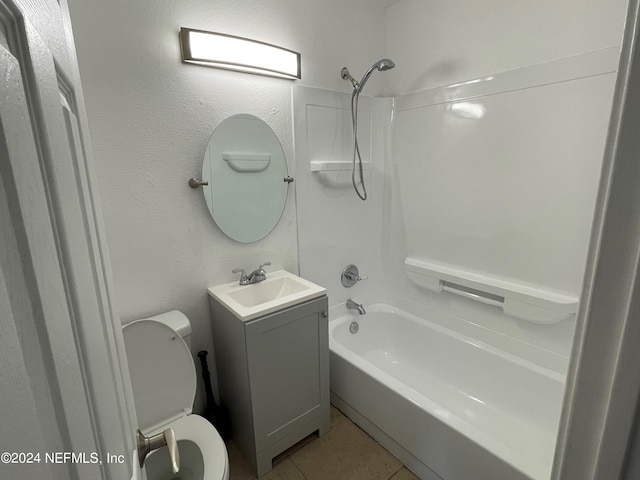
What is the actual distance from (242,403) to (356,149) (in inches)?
64.3

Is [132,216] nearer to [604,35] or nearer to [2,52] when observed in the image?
[2,52]

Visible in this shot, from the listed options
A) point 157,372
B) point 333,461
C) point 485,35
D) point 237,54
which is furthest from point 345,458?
point 485,35

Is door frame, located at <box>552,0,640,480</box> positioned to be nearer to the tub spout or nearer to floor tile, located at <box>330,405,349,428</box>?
floor tile, located at <box>330,405,349,428</box>

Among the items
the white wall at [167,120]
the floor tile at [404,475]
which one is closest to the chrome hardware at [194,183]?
the white wall at [167,120]

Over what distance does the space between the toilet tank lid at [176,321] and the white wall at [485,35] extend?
6.45 ft

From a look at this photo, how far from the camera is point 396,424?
4.92 ft

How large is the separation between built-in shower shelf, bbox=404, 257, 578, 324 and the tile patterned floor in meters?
1.00

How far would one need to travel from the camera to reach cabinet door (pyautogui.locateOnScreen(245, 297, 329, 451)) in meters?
1.35

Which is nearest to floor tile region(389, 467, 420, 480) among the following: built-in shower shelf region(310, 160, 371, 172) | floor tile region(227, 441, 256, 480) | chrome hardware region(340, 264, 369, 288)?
floor tile region(227, 441, 256, 480)

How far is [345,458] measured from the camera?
1.54 meters

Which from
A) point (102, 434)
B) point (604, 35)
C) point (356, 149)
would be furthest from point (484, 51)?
point (102, 434)

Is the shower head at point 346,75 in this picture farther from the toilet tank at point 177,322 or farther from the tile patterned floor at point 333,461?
the tile patterned floor at point 333,461

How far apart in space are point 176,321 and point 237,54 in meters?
1.27

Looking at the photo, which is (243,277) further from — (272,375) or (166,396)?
→ (166,396)
